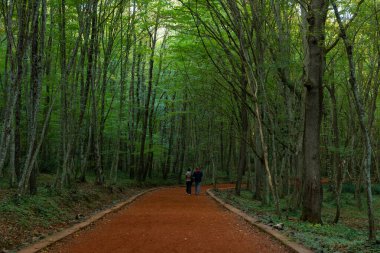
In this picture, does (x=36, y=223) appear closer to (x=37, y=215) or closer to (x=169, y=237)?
(x=37, y=215)

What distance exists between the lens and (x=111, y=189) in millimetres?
19469

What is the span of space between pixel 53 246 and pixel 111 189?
12439 mm

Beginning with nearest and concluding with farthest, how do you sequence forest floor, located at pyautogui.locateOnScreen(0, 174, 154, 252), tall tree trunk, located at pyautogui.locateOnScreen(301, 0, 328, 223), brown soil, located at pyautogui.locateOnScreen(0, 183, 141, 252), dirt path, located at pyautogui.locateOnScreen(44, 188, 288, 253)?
dirt path, located at pyautogui.locateOnScreen(44, 188, 288, 253) < brown soil, located at pyautogui.locateOnScreen(0, 183, 141, 252) < forest floor, located at pyautogui.locateOnScreen(0, 174, 154, 252) < tall tree trunk, located at pyautogui.locateOnScreen(301, 0, 328, 223)

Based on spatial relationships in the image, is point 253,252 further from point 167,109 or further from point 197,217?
point 167,109

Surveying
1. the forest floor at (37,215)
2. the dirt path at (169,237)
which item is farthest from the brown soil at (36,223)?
the dirt path at (169,237)

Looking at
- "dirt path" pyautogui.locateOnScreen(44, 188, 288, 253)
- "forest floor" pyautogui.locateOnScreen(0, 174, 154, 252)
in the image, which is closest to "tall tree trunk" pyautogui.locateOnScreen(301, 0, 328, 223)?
"dirt path" pyautogui.locateOnScreen(44, 188, 288, 253)

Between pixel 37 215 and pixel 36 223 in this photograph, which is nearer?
pixel 36 223

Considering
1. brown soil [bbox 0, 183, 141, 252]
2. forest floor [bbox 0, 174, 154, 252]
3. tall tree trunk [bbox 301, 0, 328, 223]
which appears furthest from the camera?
tall tree trunk [bbox 301, 0, 328, 223]

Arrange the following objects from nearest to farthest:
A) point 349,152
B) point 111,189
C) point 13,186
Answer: point 349,152 < point 13,186 < point 111,189

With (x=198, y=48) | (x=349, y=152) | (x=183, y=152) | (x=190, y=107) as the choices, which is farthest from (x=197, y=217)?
(x=183, y=152)

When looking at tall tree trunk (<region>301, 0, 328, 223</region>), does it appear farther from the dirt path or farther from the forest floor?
the forest floor

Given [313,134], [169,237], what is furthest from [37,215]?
[313,134]

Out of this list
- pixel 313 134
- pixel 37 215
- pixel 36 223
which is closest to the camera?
pixel 36 223

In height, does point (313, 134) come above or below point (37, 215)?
above
